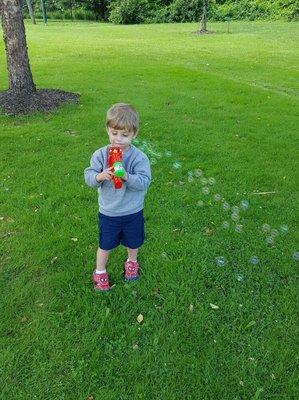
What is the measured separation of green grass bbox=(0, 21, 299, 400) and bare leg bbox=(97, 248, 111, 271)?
8.9 inches

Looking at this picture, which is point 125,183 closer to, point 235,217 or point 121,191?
point 121,191

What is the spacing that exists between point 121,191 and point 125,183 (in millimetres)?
184

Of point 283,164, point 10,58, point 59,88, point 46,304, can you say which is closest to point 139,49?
point 59,88

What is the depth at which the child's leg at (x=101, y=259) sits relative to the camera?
411cm

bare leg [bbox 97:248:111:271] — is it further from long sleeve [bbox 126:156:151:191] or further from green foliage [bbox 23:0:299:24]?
green foliage [bbox 23:0:299:24]

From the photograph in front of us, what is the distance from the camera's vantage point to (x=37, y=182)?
6.11 meters

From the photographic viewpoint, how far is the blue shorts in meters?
3.87

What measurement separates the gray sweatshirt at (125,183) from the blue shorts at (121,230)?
0.07m

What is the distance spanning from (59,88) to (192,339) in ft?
28.2

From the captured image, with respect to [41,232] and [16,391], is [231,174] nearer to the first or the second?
[41,232]

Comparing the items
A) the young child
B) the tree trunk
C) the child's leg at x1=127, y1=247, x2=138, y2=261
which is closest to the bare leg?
the young child

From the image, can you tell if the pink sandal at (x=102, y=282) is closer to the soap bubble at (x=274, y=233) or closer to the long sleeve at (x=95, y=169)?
the long sleeve at (x=95, y=169)

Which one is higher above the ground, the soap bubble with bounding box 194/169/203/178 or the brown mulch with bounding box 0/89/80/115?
the brown mulch with bounding box 0/89/80/115

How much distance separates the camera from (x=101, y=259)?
4137mm
